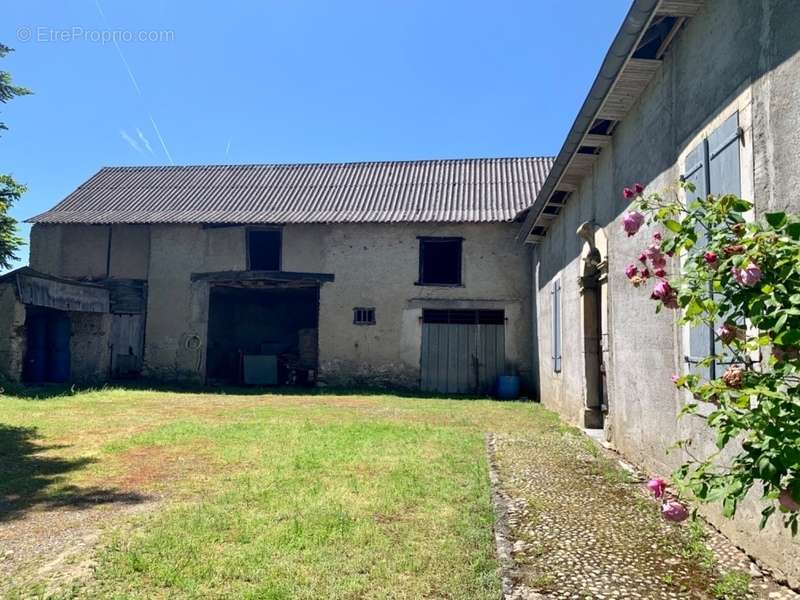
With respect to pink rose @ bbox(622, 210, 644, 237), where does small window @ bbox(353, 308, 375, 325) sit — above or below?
above

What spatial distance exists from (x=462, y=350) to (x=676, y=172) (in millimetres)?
9974

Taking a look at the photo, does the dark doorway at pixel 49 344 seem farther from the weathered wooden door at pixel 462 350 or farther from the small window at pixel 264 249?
the weathered wooden door at pixel 462 350

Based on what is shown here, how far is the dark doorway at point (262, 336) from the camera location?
16.5m

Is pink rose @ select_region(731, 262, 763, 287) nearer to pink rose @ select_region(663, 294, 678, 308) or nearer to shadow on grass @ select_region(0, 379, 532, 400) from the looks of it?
pink rose @ select_region(663, 294, 678, 308)

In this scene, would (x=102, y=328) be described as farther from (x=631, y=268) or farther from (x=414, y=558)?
(x=631, y=268)

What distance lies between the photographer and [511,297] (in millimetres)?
13820

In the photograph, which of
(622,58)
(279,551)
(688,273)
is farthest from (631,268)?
(622,58)

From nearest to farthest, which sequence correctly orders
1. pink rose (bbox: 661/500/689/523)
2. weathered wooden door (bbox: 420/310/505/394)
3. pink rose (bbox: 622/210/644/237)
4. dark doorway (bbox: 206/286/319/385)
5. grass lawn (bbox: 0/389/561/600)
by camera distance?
pink rose (bbox: 661/500/689/523) → pink rose (bbox: 622/210/644/237) → grass lawn (bbox: 0/389/561/600) → weathered wooden door (bbox: 420/310/505/394) → dark doorway (bbox: 206/286/319/385)

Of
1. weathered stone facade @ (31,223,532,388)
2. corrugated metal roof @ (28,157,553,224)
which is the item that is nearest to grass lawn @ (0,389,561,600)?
weathered stone facade @ (31,223,532,388)

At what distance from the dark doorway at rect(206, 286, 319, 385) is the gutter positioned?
10870 mm

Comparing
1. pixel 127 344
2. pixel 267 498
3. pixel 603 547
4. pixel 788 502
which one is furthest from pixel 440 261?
pixel 788 502

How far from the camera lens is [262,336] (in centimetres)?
1977

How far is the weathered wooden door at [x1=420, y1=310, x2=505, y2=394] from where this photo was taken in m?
13.7

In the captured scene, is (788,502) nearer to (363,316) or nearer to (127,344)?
(363,316)
